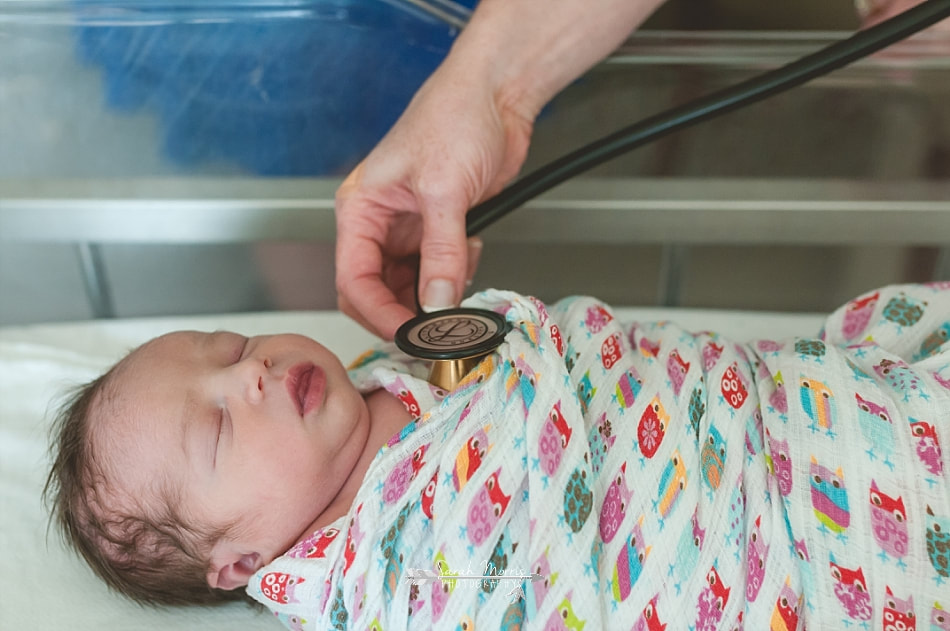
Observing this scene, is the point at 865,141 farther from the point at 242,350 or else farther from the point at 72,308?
the point at 72,308

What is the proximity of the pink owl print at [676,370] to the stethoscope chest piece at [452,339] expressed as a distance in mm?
166

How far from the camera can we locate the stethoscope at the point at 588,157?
68cm

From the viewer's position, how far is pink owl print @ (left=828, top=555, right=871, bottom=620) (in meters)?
0.64

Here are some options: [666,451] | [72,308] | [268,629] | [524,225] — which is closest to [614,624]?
[666,451]

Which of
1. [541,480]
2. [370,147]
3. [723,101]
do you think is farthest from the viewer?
[370,147]

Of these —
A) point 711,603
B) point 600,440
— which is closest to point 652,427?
point 600,440

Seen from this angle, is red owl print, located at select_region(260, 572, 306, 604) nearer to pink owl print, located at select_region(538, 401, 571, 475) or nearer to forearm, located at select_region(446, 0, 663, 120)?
pink owl print, located at select_region(538, 401, 571, 475)

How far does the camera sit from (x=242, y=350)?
0.82m

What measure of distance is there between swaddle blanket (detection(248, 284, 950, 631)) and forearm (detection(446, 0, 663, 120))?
1.36 feet

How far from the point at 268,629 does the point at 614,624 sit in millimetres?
343

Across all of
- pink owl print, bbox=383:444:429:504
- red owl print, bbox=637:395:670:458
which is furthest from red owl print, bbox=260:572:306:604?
red owl print, bbox=637:395:670:458

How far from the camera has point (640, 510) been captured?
2.14ft

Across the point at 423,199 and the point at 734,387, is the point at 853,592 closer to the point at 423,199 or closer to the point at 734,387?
the point at 734,387

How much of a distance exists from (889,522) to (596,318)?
1.02 feet
